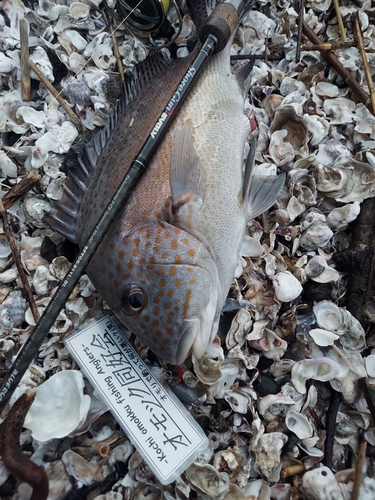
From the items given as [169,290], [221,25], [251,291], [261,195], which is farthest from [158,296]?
[221,25]

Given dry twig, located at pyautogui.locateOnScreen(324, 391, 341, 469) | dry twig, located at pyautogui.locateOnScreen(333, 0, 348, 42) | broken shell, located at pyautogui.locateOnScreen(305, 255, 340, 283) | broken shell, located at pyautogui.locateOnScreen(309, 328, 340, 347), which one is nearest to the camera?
dry twig, located at pyautogui.locateOnScreen(324, 391, 341, 469)

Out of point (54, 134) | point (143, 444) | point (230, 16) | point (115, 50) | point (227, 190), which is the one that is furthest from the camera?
point (115, 50)

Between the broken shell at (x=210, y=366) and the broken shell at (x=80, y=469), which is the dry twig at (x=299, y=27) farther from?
the broken shell at (x=80, y=469)

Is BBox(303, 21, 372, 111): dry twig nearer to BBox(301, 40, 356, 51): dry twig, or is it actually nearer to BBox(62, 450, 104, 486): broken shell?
BBox(301, 40, 356, 51): dry twig

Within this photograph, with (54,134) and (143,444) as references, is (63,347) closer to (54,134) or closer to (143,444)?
(143,444)

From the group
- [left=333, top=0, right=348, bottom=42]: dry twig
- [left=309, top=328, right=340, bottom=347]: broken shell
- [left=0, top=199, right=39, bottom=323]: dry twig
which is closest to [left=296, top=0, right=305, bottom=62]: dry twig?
[left=333, top=0, right=348, bottom=42]: dry twig

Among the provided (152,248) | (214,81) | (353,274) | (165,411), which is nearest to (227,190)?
(152,248)
